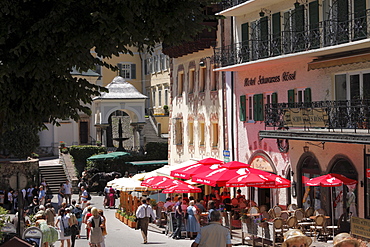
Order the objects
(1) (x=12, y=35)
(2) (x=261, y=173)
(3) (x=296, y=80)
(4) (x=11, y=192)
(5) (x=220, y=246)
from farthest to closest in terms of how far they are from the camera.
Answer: (4) (x=11, y=192) → (3) (x=296, y=80) → (2) (x=261, y=173) → (1) (x=12, y=35) → (5) (x=220, y=246)

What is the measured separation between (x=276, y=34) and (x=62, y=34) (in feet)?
57.2

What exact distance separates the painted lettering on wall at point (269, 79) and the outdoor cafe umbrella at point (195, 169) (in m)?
4.01

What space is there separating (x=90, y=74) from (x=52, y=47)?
5771 cm

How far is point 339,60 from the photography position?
26250mm

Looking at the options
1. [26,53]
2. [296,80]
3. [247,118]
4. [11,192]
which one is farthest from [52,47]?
[11,192]

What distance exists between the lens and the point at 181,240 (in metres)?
28.8

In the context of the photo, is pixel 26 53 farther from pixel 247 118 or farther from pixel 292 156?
pixel 247 118

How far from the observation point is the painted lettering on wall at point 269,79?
101ft

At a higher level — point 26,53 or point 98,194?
point 26,53

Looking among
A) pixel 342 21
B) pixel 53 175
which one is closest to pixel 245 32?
pixel 342 21

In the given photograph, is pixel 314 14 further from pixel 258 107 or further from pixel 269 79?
pixel 258 107

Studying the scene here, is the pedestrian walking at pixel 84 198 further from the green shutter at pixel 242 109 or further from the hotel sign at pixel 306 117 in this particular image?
the hotel sign at pixel 306 117

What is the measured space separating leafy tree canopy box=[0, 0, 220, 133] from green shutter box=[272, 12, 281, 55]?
14942mm

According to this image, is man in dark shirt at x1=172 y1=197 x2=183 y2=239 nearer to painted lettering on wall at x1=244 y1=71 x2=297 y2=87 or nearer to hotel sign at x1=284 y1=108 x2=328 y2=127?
hotel sign at x1=284 y1=108 x2=328 y2=127
